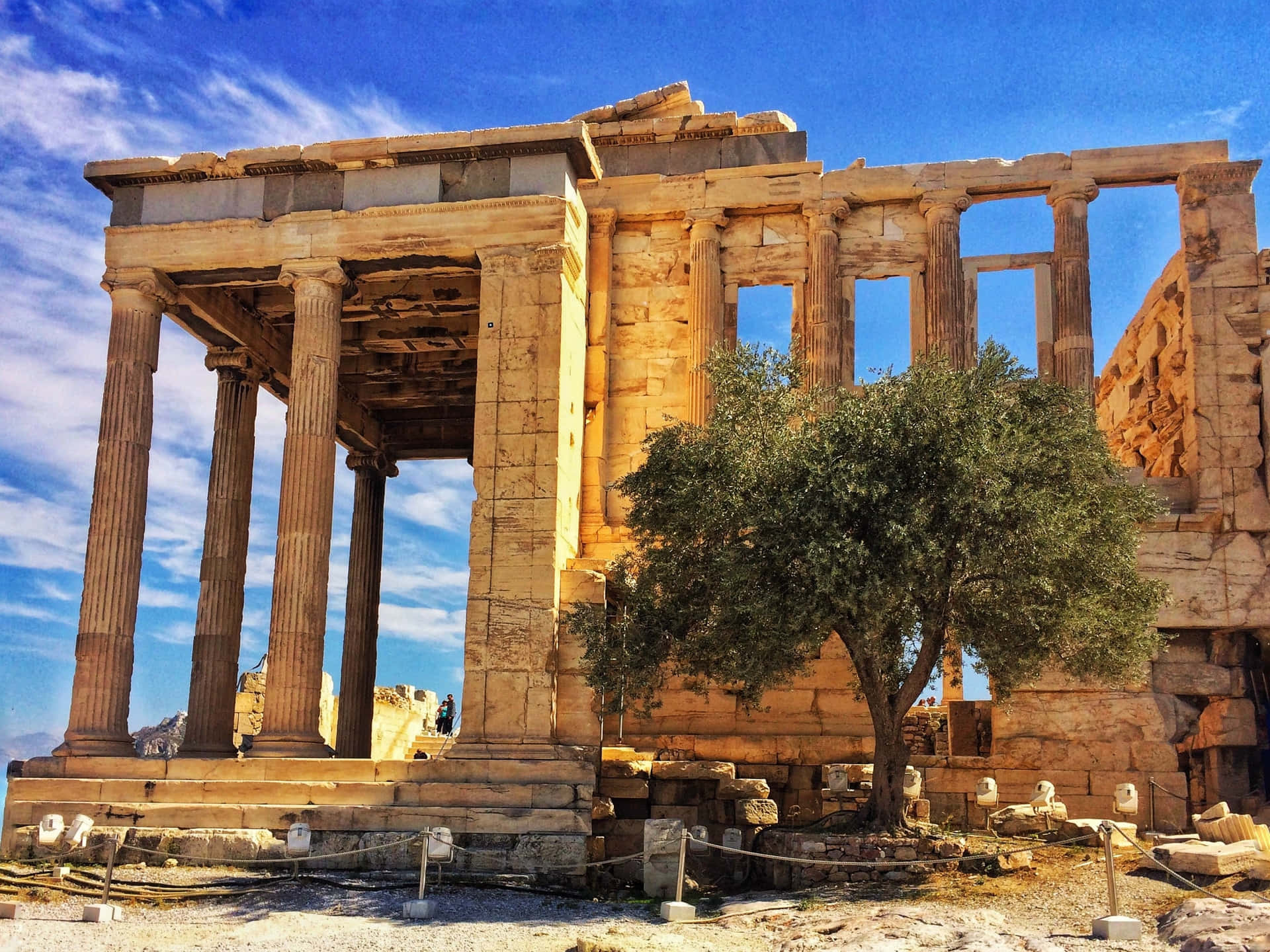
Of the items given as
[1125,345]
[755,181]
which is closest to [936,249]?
[755,181]

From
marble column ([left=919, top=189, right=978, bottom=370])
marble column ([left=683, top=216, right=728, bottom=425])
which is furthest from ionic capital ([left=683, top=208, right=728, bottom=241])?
marble column ([left=919, top=189, right=978, bottom=370])

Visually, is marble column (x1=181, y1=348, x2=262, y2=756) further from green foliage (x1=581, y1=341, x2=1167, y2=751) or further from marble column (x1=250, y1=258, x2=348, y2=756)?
green foliage (x1=581, y1=341, x2=1167, y2=751)

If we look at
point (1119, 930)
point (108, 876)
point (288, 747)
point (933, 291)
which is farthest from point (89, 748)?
point (933, 291)

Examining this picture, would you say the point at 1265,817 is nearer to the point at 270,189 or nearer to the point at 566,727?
the point at 566,727

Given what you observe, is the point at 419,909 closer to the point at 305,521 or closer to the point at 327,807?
the point at 327,807

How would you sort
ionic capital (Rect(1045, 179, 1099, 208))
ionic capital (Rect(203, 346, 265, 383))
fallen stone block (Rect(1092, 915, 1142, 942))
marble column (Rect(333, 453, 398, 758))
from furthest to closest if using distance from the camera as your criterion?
marble column (Rect(333, 453, 398, 758)) < ionic capital (Rect(203, 346, 265, 383)) < ionic capital (Rect(1045, 179, 1099, 208)) < fallen stone block (Rect(1092, 915, 1142, 942))

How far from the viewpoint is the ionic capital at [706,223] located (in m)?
24.0

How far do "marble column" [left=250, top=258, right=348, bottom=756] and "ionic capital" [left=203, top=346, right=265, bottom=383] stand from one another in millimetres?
3737

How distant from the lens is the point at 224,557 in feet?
76.6

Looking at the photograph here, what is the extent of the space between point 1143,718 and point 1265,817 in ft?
7.09

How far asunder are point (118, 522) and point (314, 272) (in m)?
4.58

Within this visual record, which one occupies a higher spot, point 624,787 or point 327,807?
point 624,787

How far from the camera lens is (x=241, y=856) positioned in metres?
16.1

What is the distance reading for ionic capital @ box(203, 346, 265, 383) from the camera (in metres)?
23.8
